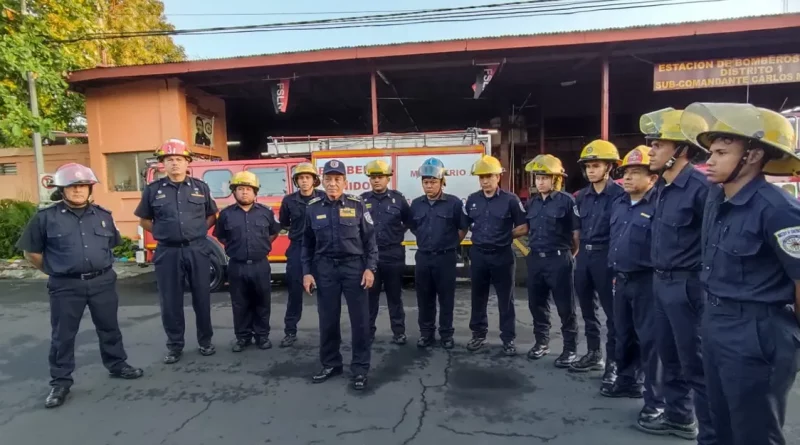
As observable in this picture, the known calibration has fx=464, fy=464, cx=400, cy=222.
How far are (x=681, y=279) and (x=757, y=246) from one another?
73 cm

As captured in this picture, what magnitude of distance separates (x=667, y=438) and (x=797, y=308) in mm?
1410

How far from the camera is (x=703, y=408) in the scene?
2453mm

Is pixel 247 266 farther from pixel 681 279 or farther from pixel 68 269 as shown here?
pixel 681 279

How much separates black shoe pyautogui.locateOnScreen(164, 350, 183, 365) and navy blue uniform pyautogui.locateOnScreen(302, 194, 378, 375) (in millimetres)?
1521

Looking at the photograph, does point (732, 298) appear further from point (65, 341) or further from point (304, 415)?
point (65, 341)

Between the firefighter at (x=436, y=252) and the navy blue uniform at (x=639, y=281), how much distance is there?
5.42ft

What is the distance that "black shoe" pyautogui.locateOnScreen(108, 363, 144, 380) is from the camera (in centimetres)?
392

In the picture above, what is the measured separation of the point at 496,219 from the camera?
4348 mm

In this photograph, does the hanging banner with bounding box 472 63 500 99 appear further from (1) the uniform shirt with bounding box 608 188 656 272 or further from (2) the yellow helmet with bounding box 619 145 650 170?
(1) the uniform shirt with bounding box 608 188 656 272

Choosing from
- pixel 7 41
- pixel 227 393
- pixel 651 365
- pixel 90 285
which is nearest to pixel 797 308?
pixel 651 365

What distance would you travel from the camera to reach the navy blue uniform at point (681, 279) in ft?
8.27

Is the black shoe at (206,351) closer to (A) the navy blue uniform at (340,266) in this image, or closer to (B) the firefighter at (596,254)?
(A) the navy blue uniform at (340,266)

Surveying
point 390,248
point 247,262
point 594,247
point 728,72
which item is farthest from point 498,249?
point 728,72

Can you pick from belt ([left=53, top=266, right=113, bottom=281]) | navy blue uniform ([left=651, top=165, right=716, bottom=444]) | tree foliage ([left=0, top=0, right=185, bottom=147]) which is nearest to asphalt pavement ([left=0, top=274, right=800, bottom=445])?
navy blue uniform ([left=651, top=165, right=716, bottom=444])
